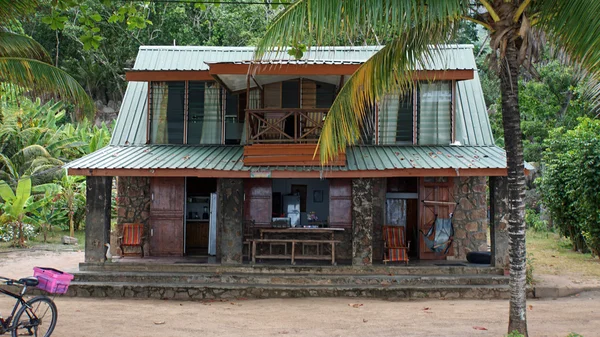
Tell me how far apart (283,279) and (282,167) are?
7.77 feet

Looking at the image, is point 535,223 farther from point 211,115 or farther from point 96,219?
point 96,219

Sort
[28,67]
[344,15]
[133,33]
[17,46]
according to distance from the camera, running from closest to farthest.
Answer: [344,15] < [28,67] < [17,46] < [133,33]

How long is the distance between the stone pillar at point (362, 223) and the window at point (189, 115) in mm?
4167

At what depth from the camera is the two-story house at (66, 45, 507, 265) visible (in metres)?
12.4

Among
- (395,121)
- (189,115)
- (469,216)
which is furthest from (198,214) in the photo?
(469,216)

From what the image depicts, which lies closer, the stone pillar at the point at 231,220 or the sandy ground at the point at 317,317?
the sandy ground at the point at 317,317

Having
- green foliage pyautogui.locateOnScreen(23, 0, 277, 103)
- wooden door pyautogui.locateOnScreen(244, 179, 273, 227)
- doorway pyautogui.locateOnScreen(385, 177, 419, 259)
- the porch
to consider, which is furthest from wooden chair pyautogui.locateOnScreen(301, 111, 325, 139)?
green foliage pyautogui.locateOnScreen(23, 0, 277, 103)

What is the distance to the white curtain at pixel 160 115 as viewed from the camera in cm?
1438

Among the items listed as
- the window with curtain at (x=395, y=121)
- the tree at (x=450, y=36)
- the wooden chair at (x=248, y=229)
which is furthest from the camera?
the window with curtain at (x=395, y=121)

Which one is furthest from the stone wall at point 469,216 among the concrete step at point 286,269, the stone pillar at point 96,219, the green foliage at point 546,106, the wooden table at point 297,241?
the green foliage at point 546,106

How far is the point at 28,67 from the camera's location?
9688 mm

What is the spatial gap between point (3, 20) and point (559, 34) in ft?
26.9

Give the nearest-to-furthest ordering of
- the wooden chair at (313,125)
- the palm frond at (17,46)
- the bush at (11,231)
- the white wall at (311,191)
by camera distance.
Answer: the palm frond at (17,46), the wooden chair at (313,125), the white wall at (311,191), the bush at (11,231)

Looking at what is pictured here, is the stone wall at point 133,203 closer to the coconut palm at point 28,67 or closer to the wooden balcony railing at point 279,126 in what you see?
the wooden balcony railing at point 279,126
